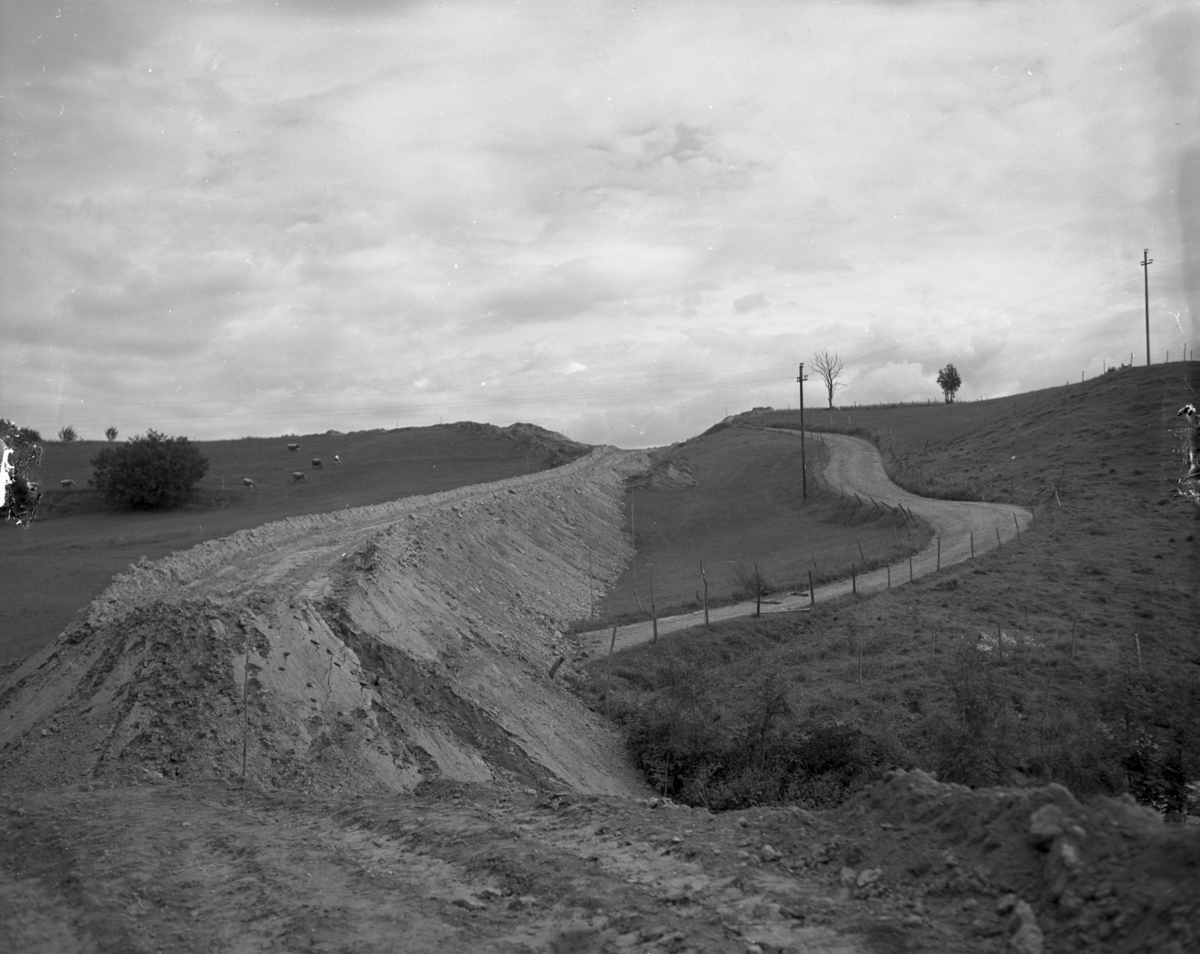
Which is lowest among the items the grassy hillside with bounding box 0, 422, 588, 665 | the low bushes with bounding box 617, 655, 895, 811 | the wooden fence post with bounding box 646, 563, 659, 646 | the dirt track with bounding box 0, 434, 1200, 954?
the low bushes with bounding box 617, 655, 895, 811

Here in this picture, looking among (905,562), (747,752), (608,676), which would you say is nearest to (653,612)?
(608,676)

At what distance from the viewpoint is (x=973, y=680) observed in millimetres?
25656

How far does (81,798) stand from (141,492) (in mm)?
71080

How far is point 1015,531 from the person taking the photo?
48.2m

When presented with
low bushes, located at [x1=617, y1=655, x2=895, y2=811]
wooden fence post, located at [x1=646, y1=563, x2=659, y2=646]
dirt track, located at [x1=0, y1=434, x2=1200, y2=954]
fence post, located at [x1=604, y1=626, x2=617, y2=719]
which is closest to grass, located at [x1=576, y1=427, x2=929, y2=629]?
wooden fence post, located at [x1=646, y1=563, x2=659, y2=646]

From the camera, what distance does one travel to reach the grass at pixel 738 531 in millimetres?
42812

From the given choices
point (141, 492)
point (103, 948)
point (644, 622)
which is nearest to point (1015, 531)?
point (644, 622)

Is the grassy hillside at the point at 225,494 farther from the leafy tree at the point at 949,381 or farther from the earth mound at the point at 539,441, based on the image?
the leafy tree at the point at 949,381

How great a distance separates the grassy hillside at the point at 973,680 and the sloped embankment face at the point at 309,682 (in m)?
3.17

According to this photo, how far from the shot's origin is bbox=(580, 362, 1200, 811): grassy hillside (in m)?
21.3

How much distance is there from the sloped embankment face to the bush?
46272 mm

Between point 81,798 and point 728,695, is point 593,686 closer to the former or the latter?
point 728,695

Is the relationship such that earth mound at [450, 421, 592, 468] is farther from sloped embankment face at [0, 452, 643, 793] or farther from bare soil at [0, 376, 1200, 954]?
bare soil at [0, 376, 1200, 954]

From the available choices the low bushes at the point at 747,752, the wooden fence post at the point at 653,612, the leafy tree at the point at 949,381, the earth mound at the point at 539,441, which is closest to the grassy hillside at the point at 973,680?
the low bushes at the point at 747,752
